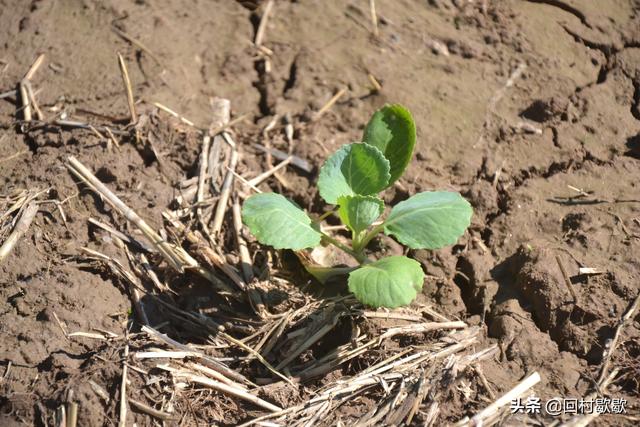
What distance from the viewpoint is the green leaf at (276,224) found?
7.82 ft

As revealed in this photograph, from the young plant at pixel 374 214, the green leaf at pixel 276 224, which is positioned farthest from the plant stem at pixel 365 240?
the green leaf at pixel 276 224

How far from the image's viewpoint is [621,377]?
2385mm

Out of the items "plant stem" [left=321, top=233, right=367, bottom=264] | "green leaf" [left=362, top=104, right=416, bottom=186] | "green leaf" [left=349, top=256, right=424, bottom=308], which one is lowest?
"plant stem" [left=321, top=233, right=367, bottom=264]

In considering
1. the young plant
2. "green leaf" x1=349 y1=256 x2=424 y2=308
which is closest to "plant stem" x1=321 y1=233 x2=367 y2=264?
the young plant

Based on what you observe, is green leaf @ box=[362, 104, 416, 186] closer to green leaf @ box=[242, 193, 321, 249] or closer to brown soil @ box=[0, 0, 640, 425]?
brown soil @ box=[0, 0, 640, 425]

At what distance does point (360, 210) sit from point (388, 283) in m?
0.38

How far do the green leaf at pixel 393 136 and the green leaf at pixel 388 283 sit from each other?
1.56ft

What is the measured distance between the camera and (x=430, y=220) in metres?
2.46

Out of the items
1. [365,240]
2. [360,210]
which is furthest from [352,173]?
[365,240]

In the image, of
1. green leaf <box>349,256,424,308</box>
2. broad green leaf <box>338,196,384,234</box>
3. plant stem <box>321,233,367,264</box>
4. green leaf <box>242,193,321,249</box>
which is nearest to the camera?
green leaf <box>349,256,424,308</box>

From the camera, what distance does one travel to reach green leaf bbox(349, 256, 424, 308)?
2.22m

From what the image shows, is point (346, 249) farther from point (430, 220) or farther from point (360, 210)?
point (430, 220)

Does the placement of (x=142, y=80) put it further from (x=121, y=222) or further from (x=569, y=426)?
(x=569, y=426)

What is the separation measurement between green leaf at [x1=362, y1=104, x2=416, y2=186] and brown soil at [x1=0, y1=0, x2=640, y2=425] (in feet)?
0.88
